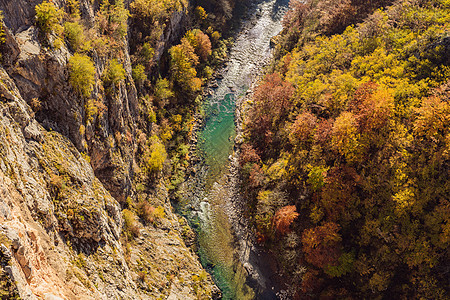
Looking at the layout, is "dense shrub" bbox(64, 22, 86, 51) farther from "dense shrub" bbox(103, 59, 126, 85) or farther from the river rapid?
the river rapid

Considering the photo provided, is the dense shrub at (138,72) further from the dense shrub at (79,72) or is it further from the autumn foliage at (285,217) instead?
the autumn foliage at (285,217)

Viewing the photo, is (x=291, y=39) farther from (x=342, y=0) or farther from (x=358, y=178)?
(x=358, y=178)

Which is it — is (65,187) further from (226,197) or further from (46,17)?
(226,197)

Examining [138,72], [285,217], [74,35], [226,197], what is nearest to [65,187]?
[74,35]

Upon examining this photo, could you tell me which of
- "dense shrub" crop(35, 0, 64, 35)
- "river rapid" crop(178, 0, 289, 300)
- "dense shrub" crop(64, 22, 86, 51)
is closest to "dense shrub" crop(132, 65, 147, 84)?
"dense shrub" crop(64, 22, 86, 51)

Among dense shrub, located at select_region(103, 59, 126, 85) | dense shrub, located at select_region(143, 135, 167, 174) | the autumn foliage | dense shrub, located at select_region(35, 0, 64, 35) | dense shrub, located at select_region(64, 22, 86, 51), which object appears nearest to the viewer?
dense shrub, located at select_region(35, 0, 64, 35)

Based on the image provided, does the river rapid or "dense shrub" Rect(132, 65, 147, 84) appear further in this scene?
"dense shrub" Rect(132, 65, 147, 84)
